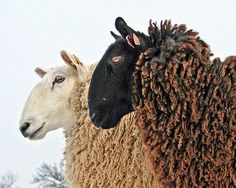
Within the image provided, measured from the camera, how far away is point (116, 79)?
4.80 m

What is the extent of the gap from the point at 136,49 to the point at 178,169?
1103mm

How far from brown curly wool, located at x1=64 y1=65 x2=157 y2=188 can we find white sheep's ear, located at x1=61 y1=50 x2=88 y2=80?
0.11 meters

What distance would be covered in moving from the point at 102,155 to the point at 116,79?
1.83 m

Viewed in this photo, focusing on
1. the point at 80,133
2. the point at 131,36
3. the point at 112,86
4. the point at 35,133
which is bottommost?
the point at 35,133

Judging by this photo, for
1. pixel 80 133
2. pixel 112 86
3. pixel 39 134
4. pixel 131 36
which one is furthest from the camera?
pixel 80 133

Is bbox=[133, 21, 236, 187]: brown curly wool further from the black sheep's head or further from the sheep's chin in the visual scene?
the sheep's chin

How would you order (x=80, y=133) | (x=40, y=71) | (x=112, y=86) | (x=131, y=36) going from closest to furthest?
(x=131, y=36) → (x=112, y=86) → (x=80, y=133) → (x=40, y=71)

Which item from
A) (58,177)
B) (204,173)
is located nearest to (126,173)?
(204,173)

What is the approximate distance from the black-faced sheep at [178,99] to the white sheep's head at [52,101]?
1.85 metres

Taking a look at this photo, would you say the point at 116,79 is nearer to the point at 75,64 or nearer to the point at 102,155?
the point at 102,155

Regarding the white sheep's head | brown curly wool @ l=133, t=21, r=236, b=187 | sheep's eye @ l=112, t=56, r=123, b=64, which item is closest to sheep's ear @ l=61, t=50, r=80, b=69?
the white sheep's head

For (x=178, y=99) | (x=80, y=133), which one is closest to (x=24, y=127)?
(x=80, y=133)

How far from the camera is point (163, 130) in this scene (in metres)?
4.50

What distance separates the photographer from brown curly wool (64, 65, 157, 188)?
5.95 m
